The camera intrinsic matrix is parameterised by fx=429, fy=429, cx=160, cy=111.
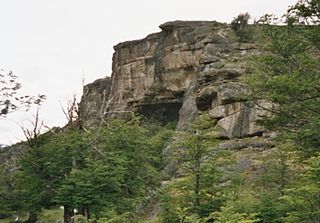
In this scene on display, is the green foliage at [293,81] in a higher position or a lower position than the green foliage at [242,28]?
lower

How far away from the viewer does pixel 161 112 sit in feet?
152

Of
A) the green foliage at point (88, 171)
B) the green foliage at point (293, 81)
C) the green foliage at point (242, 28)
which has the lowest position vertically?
the green foliage at point (88, 171)

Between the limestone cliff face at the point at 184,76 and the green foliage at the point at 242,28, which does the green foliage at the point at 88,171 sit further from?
the green foliage at the point at 242,28

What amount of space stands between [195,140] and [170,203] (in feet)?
6.20

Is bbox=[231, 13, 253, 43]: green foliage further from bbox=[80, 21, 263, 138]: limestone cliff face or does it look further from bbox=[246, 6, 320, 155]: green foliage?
bbox=[246, 6, 320, 155]: green foliage

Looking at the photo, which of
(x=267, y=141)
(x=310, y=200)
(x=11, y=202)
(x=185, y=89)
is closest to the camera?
(x=310, y=200)

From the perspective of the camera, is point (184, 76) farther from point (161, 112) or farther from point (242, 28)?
point (242, 28)

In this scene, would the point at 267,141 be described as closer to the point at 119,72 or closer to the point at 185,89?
the point at 185,89

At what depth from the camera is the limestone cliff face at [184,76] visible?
96.8 ft

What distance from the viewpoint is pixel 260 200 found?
12.0 metres

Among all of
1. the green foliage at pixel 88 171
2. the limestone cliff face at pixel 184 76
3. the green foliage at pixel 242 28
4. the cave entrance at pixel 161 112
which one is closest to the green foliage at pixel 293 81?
the green foliage at pixel 88 171

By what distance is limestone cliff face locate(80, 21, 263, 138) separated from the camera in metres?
29.5

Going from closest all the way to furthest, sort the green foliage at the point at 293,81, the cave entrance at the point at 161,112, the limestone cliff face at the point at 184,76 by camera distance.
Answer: the green foliage at the point at 293,81 → the limestone cliff face at the point at 184,76 → the cave entrance at the point at 161,112

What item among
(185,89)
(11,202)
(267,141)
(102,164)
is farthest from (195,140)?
(185,89)
